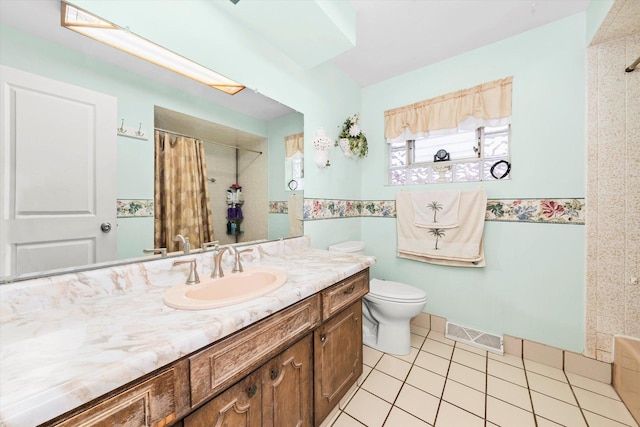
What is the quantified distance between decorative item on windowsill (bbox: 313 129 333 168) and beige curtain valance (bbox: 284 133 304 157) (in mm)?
142

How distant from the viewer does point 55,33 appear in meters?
0.81

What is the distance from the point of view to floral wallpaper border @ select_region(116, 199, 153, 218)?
970 millimetres

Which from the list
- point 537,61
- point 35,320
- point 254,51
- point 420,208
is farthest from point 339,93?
point 35,320

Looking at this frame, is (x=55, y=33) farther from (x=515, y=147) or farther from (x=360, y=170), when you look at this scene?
(x=515, y=147)

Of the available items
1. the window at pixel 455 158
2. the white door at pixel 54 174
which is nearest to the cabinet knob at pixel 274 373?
the white door at pixel 54 174

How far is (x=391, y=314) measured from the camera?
1.74m

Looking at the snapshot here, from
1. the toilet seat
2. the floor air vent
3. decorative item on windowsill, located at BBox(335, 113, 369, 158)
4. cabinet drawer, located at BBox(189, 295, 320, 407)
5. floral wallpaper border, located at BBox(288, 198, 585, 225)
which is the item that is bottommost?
the floor air vent

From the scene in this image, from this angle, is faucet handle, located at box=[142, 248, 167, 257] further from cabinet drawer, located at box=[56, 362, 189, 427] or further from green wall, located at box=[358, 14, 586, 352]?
green wall, located at box=[358, 14, 586, 352]

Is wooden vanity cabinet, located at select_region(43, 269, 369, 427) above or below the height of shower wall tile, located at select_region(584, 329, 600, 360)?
above

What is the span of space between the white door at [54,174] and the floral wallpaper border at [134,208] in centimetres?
2

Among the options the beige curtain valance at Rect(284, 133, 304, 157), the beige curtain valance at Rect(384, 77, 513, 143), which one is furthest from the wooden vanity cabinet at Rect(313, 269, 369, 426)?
the beige curtain valance at Rect(384, 77, 513, 143)

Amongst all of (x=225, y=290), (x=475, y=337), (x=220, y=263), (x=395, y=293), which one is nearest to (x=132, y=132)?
(x=220, y=263)

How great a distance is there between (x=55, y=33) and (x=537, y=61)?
2662mm

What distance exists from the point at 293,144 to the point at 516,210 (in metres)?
1.73
